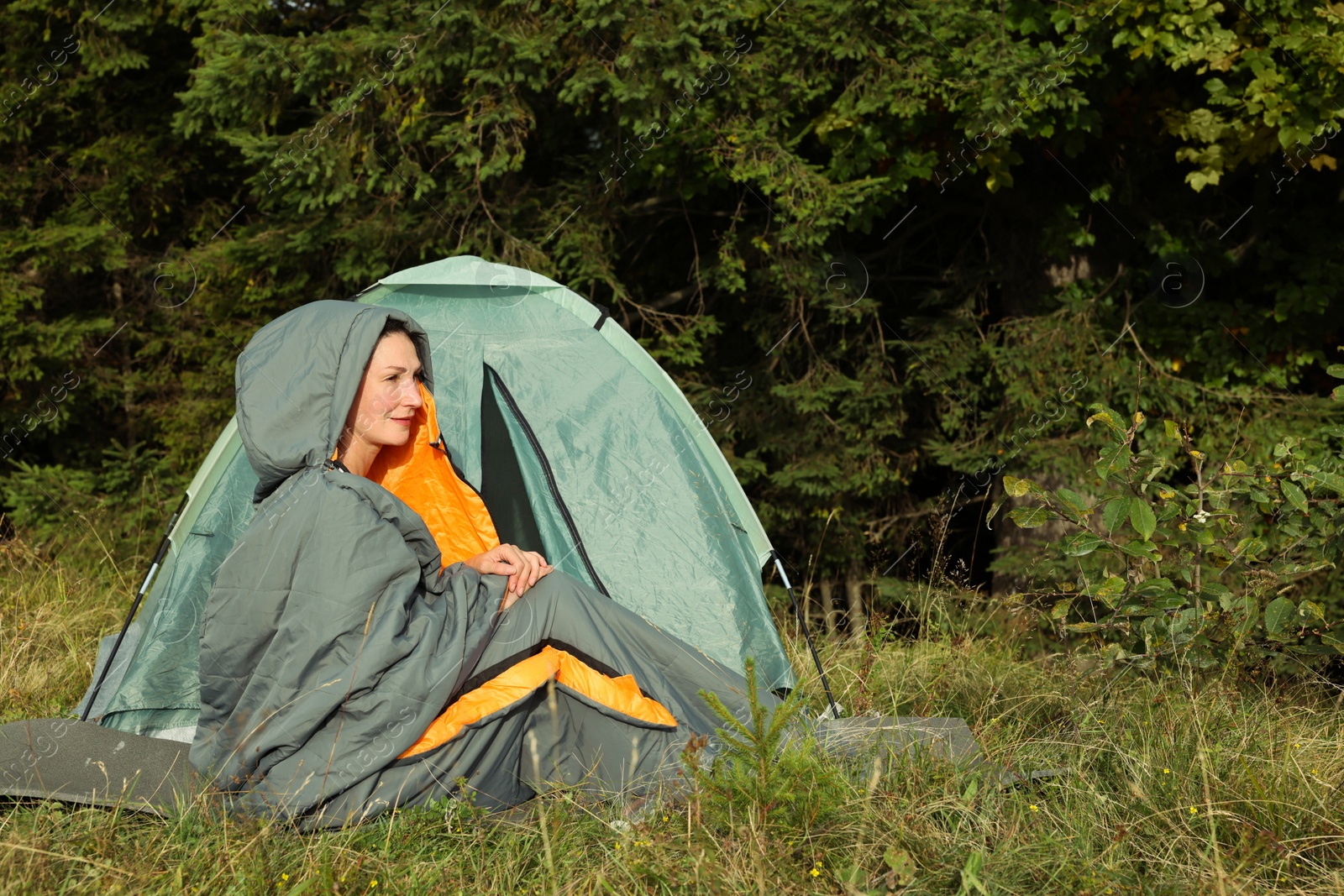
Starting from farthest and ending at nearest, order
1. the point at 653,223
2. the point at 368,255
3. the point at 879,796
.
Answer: the point at 653,223, the point at 368,255, the point at 879,796

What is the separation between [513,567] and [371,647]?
0.44 metres

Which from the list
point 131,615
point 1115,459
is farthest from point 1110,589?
point 131,615

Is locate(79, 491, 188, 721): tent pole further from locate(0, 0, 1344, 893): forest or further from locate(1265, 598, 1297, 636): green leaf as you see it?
locate(1265, 598, 1297, 636): green leaf

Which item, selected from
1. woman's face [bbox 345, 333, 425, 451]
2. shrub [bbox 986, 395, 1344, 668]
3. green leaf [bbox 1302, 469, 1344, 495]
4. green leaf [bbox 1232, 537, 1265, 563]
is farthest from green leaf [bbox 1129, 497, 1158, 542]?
woman's face [bbox 345, 333, 425, 451]

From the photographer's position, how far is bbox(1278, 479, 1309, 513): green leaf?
8.84 feet

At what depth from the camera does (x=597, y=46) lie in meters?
4.83

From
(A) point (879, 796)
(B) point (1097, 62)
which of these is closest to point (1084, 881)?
(A) point (879, 796)

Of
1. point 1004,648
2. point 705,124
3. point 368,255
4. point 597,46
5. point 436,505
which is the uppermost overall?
point 597,46

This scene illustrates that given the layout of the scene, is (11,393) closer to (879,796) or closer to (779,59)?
(779,59)

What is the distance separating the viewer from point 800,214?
4.86 m

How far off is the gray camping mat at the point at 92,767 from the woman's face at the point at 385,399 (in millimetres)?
929

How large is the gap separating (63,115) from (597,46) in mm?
4046

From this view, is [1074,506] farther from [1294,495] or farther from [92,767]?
[92,767]

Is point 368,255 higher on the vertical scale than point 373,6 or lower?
lower
